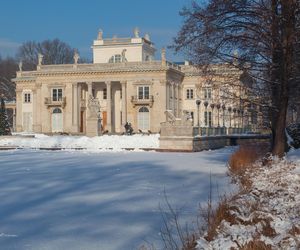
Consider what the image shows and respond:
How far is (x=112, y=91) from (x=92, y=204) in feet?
183

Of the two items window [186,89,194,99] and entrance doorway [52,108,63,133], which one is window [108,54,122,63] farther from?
window [186,89,194,99]

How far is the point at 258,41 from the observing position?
15.2m

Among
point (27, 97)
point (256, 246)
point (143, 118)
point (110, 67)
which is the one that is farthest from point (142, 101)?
point (256, 246)

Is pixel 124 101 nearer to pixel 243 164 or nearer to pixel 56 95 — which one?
pixel 56 95

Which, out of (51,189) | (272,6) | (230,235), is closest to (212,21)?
(272,6)

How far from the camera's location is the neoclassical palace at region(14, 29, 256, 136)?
197 feet

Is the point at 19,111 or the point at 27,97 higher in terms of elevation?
the point at 27,97

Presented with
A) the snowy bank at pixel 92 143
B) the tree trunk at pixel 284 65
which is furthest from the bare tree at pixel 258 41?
the snowy bank at pixel 92 143

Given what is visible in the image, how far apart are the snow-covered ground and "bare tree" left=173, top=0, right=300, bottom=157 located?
5.09m

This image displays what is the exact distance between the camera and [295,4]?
14383 mm

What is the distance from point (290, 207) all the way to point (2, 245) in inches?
165

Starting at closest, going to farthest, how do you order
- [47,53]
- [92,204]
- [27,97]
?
1. [92,204]
2. [27,97]
3. [47,53]

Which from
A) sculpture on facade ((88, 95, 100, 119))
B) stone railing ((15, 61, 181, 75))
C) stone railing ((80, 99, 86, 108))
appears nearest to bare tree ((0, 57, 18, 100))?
stone railing ((15, 61, 181, 75))

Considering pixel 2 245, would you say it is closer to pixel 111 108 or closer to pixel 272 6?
pixel 272 6
